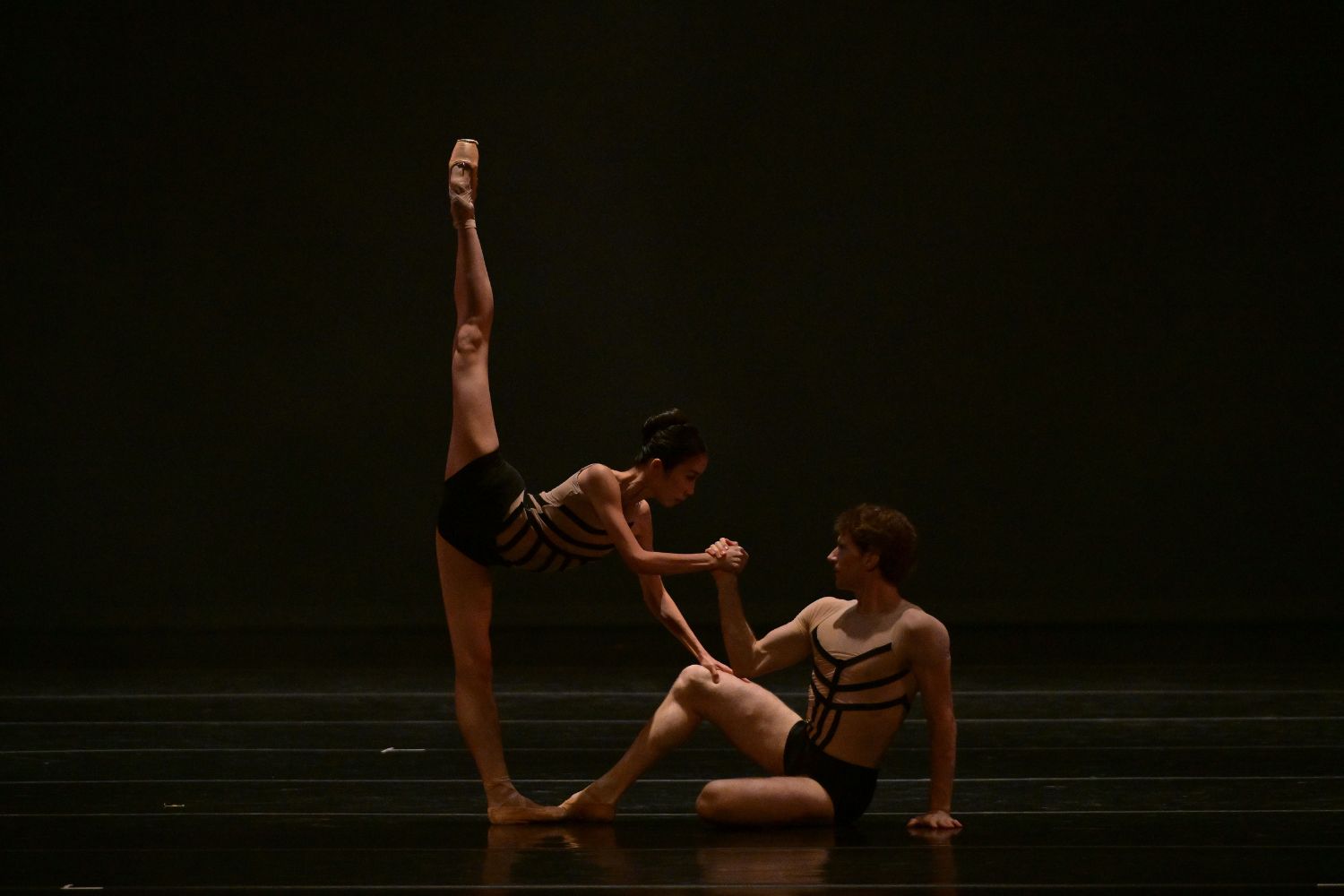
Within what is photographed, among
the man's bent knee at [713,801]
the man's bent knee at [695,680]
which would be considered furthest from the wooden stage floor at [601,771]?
the man's bent knee at [695,680]

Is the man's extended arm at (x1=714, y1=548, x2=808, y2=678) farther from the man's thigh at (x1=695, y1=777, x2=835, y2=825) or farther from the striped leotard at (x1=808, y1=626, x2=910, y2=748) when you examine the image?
the man's thigh at (x1=695, y1=777, x2=835, y2=825)

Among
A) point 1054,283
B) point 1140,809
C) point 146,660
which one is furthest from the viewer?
point 1054,283

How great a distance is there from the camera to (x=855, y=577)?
281 cm

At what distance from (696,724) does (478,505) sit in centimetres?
64

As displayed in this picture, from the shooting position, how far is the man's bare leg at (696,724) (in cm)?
288

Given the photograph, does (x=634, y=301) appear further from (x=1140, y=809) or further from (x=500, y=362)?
(x=1140, y=809)

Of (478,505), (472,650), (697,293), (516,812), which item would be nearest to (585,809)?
(516,812)

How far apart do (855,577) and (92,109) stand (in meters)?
5.02

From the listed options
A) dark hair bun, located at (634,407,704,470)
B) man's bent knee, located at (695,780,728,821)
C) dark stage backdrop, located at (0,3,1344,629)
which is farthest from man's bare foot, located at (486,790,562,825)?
dark stage backdrop, located at (0,3,1344,629)

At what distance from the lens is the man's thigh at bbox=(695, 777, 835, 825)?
281 cm

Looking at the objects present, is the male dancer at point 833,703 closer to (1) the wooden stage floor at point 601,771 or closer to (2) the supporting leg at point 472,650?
(1) the wooden stage floor at point 601,771

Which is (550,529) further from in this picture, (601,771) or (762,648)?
(601,771)

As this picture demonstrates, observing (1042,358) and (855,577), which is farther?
(1042,358)

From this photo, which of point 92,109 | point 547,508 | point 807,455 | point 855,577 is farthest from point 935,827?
point 92,109
